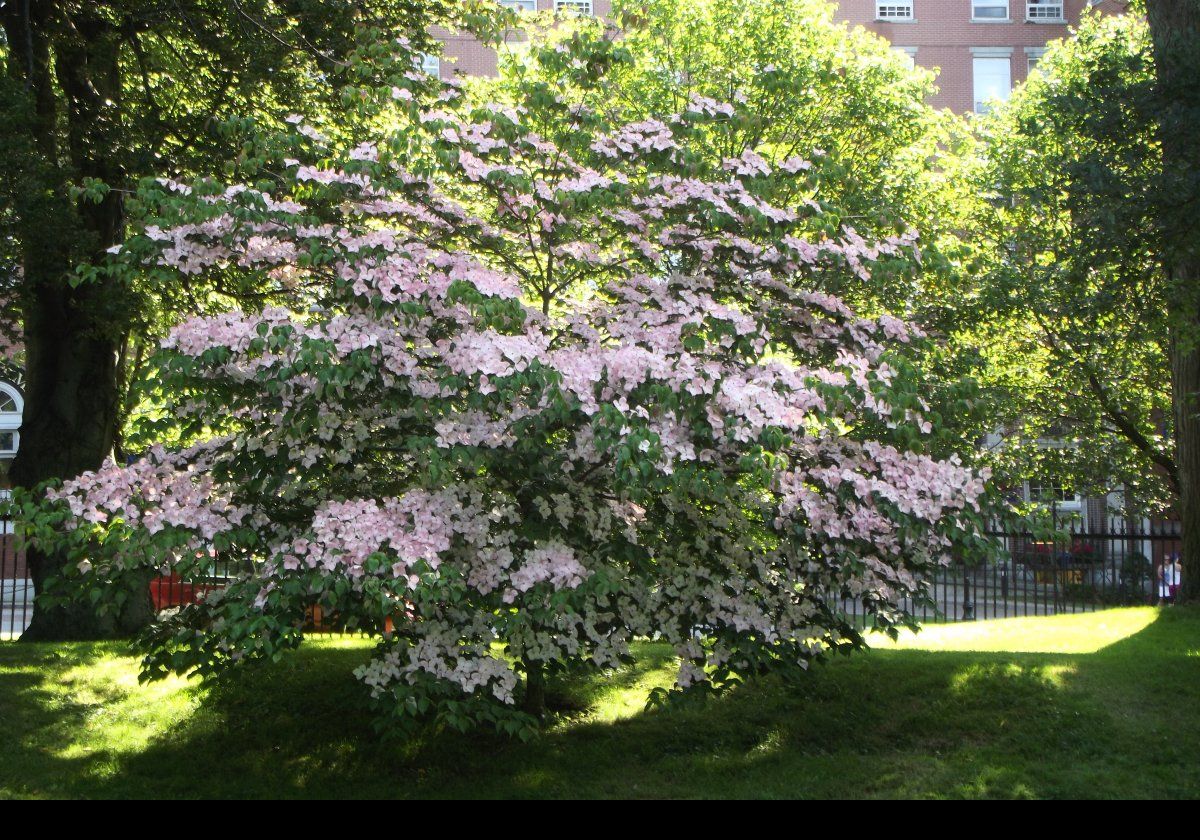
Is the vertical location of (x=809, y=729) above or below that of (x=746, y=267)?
below

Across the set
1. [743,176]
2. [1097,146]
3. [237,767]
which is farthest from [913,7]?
[237,767]

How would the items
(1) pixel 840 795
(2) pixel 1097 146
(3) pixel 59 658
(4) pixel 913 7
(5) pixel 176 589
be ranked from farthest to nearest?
(4) pixel 913 7 → (5) pixel 176 589 → (3) pixel 59 658 → (2) pixel 1097 146 → (1) pixel 840 795

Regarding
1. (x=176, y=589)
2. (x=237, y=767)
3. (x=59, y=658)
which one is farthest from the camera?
(x=176, y=589)

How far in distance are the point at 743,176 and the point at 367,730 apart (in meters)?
4.84

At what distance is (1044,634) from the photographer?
11047 mm

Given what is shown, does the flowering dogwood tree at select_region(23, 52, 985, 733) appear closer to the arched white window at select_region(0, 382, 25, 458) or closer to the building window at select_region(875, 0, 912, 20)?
the arched white window at select_region(0, 382, 25, 458)

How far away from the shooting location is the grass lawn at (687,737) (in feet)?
23.2

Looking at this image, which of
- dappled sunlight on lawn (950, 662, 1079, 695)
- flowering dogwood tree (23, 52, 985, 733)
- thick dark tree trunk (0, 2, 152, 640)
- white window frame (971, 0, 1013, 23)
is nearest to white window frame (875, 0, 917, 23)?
white window frame (971, 0, 1013, 23)

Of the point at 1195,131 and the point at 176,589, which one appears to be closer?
the point at 1195,131

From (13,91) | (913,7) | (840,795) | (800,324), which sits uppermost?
(913,7)

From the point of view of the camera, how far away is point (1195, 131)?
762 cm

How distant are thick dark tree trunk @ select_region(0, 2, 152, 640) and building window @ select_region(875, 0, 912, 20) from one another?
91.8 feet

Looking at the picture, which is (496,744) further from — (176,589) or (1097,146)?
(176,589)

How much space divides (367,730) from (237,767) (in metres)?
0.96
